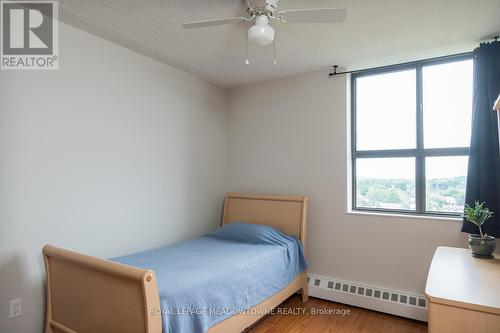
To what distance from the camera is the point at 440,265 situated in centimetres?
182

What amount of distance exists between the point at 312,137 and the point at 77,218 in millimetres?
2436

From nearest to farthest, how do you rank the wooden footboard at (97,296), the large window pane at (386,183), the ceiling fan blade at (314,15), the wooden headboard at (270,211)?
the wooden footboard at (97,296)
the ceiling fan blade at (314,15)
the large window pane at (386,183)
the wooden headboard at (270,211)

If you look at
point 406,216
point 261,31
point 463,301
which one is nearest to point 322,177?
point 406,216

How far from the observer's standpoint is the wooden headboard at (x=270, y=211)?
315 centimetres

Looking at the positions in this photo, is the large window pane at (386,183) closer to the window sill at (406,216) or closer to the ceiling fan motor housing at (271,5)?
the window sill at (406,216)

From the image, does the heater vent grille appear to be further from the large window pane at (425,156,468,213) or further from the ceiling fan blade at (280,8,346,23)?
the ceiling fan blade at (280,8,346,23)

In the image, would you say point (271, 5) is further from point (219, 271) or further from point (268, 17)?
point (219, 271)

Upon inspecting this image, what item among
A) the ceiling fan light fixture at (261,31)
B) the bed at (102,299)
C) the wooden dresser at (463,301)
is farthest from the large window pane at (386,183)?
the ceiling fan light fixture at (261,31)

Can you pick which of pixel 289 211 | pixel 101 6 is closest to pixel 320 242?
pixel 289 211

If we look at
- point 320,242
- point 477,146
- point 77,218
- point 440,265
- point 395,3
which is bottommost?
point 320,242

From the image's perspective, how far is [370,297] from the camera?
2891 mm

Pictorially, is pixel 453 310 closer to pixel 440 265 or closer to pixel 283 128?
pixel 440 265

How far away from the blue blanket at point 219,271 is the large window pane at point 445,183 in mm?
1390

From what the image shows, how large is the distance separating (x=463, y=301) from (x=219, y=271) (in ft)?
4.66
